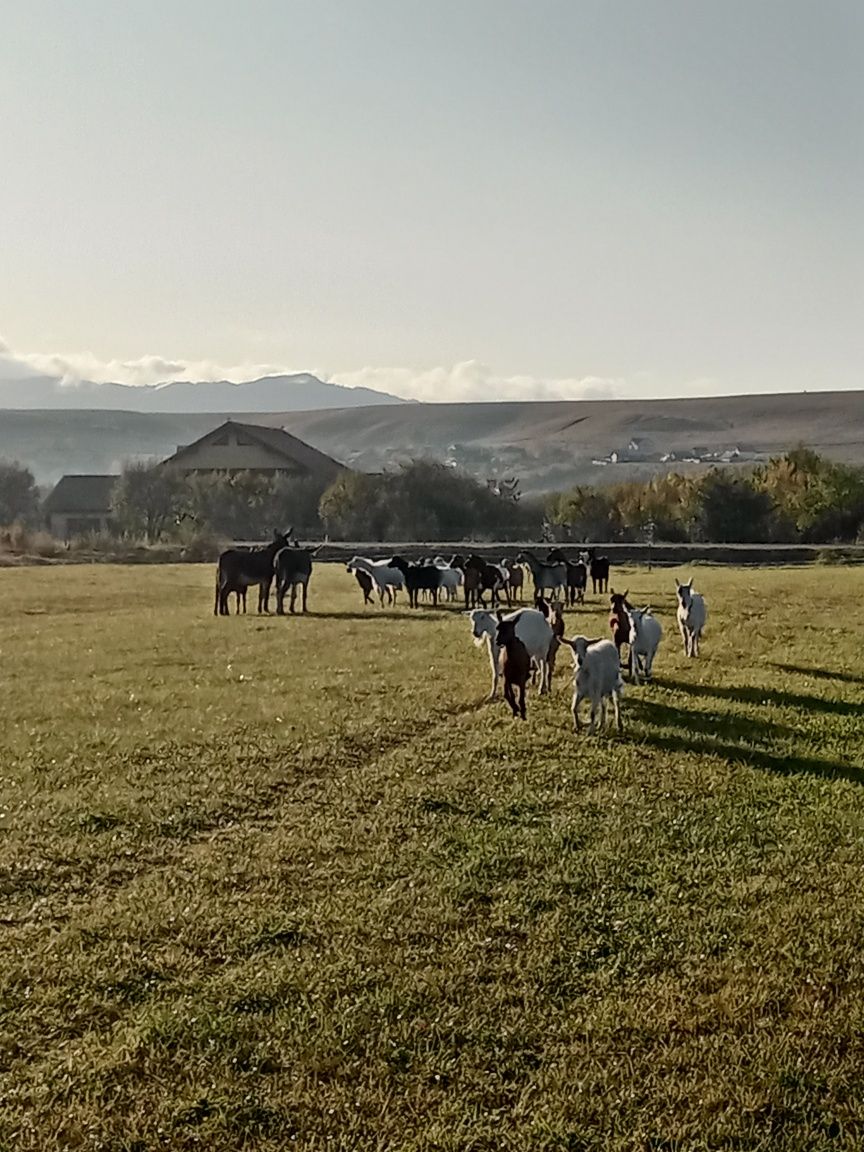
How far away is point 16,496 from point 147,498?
1796 centimetres

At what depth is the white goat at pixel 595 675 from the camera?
12.8m

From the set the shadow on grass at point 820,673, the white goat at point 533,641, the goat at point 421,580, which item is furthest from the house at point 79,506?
the white goat at point 533,641

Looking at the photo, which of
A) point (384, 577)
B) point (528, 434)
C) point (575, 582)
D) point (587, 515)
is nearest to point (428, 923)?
point (575, 582)

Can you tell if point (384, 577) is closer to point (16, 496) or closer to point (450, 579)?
point (450, 579)

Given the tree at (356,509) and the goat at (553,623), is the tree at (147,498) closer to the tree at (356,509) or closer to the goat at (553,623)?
the tree at (356,509)

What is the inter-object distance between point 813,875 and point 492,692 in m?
7.10

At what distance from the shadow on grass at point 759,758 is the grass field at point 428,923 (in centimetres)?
7

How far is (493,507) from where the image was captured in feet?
219

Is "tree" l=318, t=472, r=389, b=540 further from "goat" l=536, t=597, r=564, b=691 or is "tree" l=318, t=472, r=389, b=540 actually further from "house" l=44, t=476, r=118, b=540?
"goat" l=536, t=597, r=564, b=691

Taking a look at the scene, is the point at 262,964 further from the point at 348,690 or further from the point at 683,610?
the point at 683,610

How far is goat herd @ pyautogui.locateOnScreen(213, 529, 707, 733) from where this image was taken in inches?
517

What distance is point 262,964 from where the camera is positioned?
6.79m

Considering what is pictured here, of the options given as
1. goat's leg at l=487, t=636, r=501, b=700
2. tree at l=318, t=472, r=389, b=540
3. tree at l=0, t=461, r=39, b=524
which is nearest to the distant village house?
tree at l=0, t=461, r=39, b=524

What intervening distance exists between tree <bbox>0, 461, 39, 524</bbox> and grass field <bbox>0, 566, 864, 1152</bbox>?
69588mm
